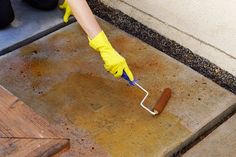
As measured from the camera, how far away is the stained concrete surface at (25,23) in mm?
2885

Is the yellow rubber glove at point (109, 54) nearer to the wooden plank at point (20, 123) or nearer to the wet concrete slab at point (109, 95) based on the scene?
the wet concrete slab at point (109, 95)

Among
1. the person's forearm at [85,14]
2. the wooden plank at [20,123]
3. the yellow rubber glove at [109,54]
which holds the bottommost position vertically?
the yellow rubber glove at [109,54]

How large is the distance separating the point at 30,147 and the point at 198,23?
1945 millimetres

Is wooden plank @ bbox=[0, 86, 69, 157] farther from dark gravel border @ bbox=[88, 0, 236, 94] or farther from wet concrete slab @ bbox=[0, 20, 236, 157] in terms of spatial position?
dark gravel border @ bbox=[88, 0, 236, 94]

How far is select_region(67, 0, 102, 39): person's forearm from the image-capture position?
2.08 metres

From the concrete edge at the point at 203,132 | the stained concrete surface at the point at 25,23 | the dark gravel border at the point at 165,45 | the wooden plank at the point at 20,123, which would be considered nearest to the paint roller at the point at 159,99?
the concrete edge at the point at 203,132

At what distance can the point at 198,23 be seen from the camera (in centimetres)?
276

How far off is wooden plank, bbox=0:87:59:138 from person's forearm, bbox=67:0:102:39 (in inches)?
37.2

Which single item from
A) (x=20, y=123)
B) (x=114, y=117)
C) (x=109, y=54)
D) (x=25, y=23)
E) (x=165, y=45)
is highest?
(x=20, y=123)

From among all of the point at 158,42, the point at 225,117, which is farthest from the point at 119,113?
the point at 158,42

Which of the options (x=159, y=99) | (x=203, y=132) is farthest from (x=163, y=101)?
(x=203, y=132)

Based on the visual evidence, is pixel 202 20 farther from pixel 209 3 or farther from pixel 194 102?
pixel 194 102

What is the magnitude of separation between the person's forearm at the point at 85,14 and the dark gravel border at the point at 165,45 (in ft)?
2.98

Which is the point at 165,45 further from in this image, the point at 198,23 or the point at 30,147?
the point at 30,147
